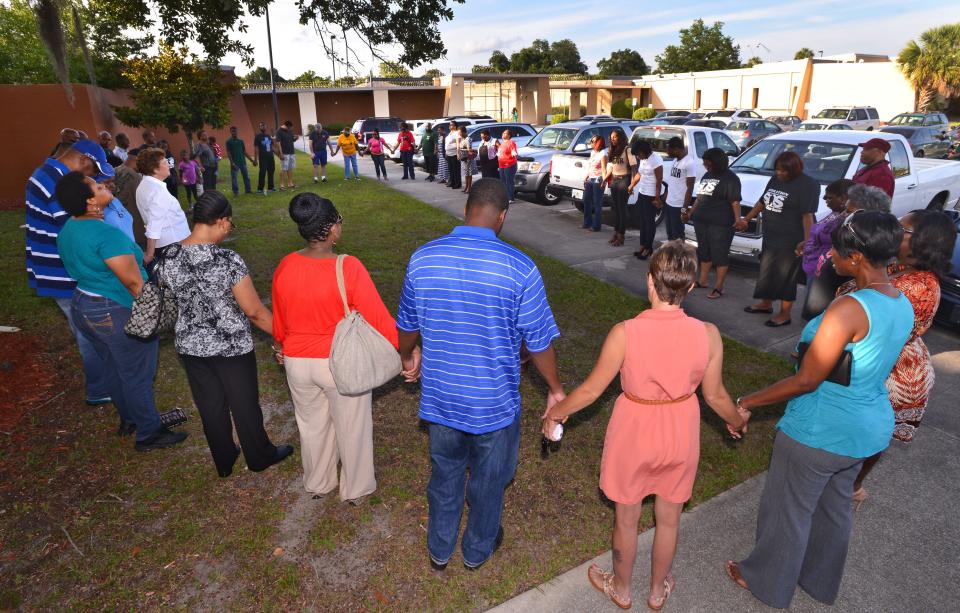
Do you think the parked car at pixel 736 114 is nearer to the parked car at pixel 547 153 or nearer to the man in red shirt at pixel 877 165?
the parked car at pixel 547 153

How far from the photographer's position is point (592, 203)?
Result: 11.4m

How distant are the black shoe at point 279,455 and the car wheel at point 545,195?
1068 centimetres

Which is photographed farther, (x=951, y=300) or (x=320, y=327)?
(x=951, y=300)

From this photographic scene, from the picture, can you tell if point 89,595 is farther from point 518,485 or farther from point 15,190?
point 15,190

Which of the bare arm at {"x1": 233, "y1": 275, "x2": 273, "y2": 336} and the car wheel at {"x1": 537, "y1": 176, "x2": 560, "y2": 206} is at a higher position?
the bare arm at {"x1": 233, "y1": 275, "x2": 273, "y2": 336}

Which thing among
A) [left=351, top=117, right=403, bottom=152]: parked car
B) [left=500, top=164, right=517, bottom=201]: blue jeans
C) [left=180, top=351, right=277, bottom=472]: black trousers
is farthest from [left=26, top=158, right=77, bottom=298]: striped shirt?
[left=351, top=117, right=403, bottom=152]: parked car

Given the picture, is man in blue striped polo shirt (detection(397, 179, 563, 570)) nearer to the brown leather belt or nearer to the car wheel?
the brown leather belt

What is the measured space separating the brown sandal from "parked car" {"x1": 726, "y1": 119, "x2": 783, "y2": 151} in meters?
23.3

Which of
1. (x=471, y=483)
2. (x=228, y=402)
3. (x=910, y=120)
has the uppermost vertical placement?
(x=910, y=120)

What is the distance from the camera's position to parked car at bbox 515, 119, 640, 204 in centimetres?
1348

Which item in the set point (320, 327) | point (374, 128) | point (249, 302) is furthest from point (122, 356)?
point (374, 128)

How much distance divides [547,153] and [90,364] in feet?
37.3

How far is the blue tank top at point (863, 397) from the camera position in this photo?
2.41 metres

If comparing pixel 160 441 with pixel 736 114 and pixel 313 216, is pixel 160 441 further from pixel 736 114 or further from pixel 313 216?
pixel 736 114
